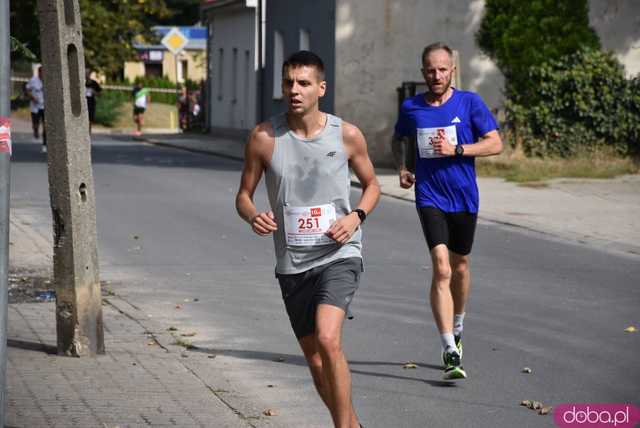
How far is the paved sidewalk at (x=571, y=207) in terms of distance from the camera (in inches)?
637

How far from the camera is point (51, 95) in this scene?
27.9 feet

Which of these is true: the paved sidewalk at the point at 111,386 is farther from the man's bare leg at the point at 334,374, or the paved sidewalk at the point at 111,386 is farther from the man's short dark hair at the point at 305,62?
the man's short dark hair at the point at 305,62

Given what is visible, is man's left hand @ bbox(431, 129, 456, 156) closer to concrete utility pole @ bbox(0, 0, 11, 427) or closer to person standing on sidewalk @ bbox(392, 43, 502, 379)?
person standing on sidewalk @ bbox(392, 43, 502, 379)

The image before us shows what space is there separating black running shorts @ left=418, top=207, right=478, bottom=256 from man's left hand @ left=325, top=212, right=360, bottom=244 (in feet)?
7.28

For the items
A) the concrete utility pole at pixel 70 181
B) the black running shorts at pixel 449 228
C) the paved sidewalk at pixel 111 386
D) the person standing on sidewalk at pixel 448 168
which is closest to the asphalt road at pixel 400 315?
the paved sidewalk at pixel 111 386

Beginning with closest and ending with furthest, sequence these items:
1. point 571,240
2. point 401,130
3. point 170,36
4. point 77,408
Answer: point 77,408
point 401,130
point 571,240
point 170,36

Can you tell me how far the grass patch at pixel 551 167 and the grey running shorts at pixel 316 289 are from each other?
18.1m

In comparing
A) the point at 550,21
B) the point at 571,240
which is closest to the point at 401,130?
the point at 571,240

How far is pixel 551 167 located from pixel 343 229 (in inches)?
803

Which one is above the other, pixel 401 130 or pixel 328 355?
pixel 401 130

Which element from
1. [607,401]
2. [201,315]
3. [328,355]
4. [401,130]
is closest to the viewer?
[328,355]

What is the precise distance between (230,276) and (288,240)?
6.36 meters

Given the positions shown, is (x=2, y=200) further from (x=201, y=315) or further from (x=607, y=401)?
(x=201, y=315)

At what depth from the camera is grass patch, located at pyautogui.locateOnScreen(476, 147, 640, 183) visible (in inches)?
982
